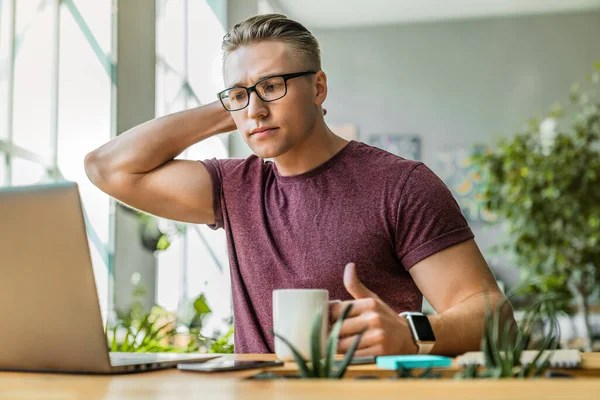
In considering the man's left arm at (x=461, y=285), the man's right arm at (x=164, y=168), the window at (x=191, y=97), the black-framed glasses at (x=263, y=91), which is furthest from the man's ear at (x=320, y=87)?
the window at (x=191, y=97)

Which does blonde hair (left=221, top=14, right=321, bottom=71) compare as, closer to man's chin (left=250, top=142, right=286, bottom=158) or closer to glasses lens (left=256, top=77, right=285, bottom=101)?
glasses lens (left=256, top=77, right=285, bottom=101)

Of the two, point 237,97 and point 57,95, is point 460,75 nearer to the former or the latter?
point 57,95

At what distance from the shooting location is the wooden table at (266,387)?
1.85ft

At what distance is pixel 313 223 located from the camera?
1.70 metres

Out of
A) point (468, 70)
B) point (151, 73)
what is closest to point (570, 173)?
point (468, 70)

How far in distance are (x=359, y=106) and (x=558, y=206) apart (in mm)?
2748

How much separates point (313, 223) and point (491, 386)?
1.13 m

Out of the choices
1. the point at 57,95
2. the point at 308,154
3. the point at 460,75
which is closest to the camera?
the point at 308,154

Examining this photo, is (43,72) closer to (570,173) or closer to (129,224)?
(129,224)

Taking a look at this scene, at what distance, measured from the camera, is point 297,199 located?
5.75ft

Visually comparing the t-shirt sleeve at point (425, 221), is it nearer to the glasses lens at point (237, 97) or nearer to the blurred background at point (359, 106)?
the glasses lens at point (237, 97)

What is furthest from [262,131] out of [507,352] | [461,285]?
[507,352]

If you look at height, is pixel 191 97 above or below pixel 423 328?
above

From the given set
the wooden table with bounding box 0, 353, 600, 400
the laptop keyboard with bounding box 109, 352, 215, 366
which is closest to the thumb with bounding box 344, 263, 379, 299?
the wooden table with bounding box 0, 353, 600, 400
